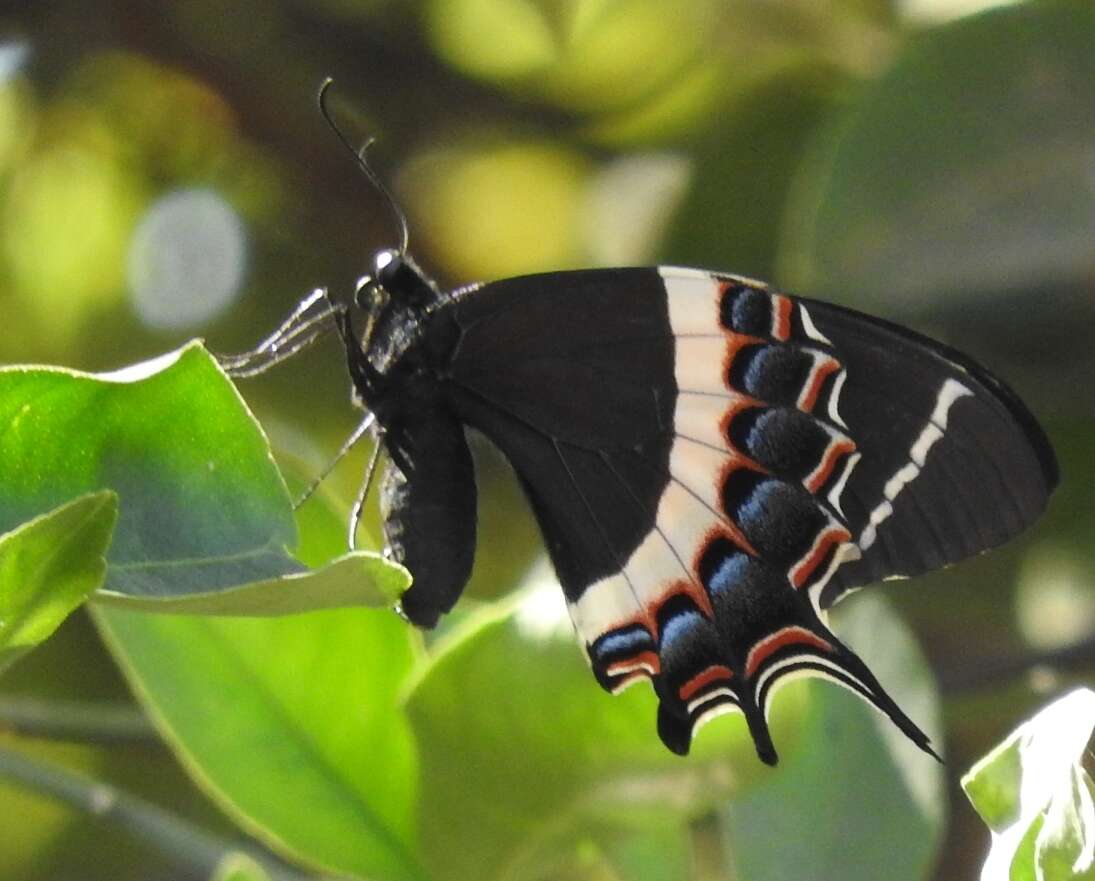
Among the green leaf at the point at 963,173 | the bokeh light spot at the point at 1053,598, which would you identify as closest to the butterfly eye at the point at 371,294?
the green leaf at the point at 963,173

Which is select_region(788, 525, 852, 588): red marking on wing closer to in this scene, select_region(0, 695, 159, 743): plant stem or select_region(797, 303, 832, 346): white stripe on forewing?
select_region(797, 303, 832, 346): white stripe on forewing

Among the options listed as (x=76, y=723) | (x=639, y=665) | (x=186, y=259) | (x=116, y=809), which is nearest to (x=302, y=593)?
(x=639, y=665)

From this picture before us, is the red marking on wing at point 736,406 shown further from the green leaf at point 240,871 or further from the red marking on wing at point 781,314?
the green leaf at point 240,871

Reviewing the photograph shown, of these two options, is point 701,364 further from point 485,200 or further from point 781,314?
point 485,200

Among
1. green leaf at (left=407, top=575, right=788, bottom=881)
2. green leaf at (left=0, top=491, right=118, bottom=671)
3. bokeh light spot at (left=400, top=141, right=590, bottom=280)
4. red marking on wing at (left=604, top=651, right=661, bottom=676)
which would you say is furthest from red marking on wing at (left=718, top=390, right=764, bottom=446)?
green leaf at (left=0, top=491, right=118, bottom=671)

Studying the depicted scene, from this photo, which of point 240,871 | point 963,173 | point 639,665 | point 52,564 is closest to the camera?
point 52,564

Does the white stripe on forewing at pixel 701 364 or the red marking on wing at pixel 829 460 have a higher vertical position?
the white stripe on forewing at pixel 701 364
